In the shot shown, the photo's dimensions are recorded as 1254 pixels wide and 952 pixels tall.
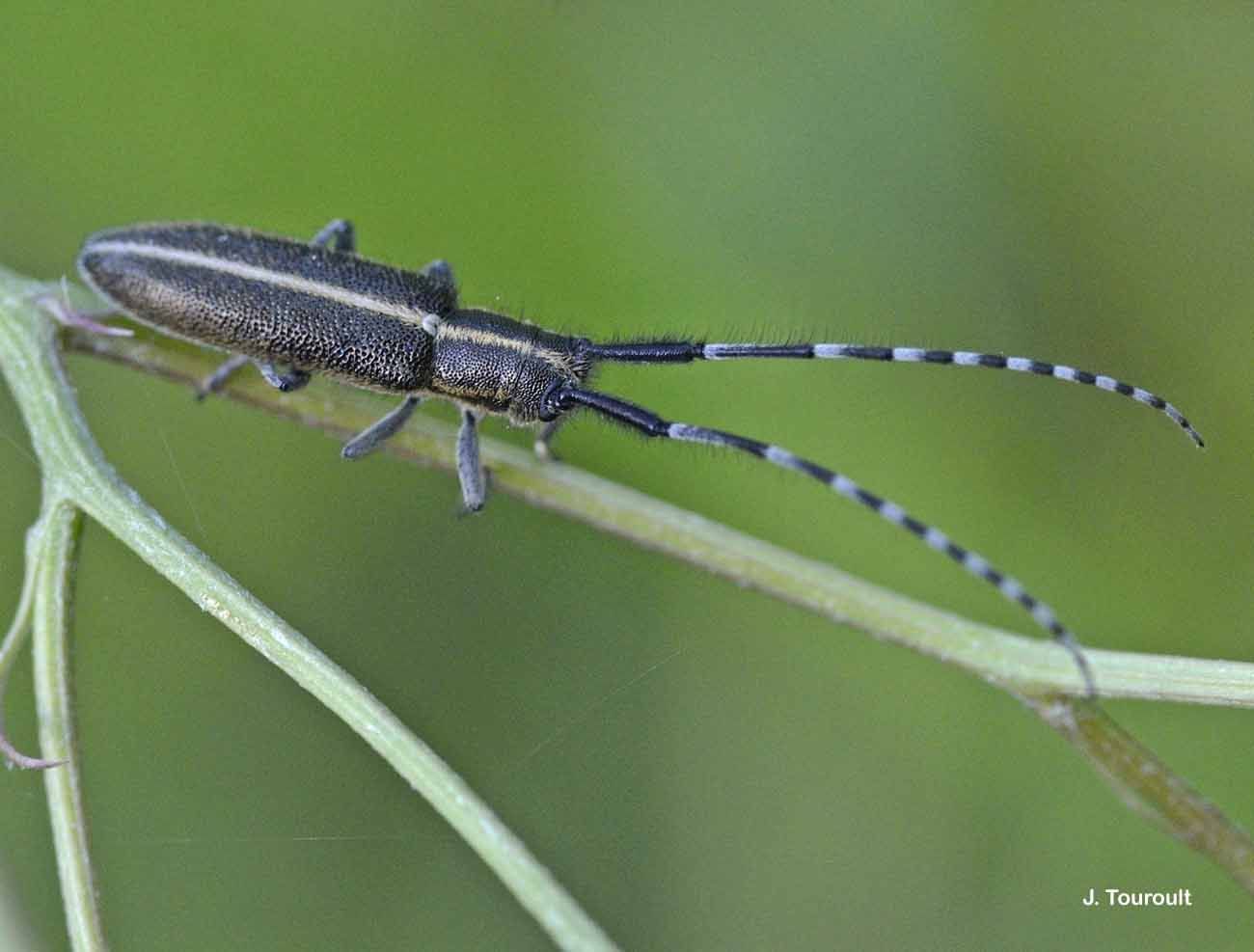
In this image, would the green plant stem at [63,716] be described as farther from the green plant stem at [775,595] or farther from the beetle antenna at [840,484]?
the beetle antenna at [840,484]

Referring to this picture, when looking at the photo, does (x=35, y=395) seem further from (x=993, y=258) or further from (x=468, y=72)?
(x=993, y=258)

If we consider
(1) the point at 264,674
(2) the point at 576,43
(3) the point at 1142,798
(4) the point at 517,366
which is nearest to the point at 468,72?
(2) the point at 576,43

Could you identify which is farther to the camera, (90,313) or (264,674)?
(264,674)

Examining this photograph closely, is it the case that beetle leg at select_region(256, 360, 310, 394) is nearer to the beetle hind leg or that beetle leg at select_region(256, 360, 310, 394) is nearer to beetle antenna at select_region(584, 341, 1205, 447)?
the beetle hind leg

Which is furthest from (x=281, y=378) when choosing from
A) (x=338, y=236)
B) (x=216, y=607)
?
(x=216, y=607)

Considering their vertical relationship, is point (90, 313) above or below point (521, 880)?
above

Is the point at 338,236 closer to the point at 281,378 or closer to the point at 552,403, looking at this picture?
the point at 281,378

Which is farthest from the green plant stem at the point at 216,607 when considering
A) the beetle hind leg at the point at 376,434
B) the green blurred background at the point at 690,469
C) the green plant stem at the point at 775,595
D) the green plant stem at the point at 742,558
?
the green blurred background at the point at 690,469

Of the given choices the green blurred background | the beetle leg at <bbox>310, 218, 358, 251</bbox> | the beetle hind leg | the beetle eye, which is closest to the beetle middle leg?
the beetle hind leg
